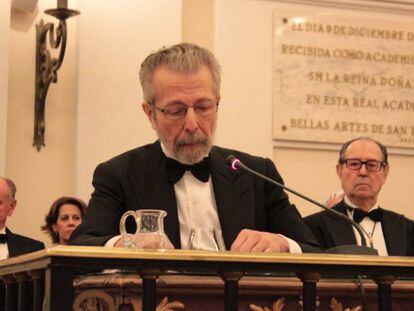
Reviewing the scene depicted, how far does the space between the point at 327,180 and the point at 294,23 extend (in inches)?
44.4

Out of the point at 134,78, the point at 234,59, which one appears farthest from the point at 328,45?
the point at 134,78

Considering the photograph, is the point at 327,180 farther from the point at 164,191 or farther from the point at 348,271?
the point at 348,271

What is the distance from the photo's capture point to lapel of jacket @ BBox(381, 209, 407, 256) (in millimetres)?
5645

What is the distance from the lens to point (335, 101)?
7.34 metres

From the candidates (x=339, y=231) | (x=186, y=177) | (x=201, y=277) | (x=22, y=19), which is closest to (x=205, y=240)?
(x=201, y=277)

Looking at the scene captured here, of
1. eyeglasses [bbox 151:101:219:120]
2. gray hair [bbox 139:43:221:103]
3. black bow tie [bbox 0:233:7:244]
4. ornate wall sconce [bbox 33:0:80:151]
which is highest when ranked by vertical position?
ornate wall sconce [bbox 33:0:80:151]

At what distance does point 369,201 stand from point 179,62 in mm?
2358

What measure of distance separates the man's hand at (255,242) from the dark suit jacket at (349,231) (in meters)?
2.28

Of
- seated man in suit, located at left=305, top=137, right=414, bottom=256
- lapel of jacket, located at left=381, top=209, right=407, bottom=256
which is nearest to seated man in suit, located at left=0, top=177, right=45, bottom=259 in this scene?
seated man in suit, located at left=305, top=137, right=414, bottom=256

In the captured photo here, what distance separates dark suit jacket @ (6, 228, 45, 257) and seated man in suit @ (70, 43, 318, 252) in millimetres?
2323

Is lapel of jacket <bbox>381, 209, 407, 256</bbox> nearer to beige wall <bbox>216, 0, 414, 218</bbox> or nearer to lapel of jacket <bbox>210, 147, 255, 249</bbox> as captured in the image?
beige wall <bbox>216, 0, 414, 218</bbox>

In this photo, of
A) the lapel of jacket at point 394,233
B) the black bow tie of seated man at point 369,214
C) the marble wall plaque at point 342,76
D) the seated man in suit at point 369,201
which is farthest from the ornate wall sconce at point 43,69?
the lapel of jacket at point 394,233

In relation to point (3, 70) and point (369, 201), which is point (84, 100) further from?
point (369, 201)

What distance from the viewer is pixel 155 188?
151 inches
